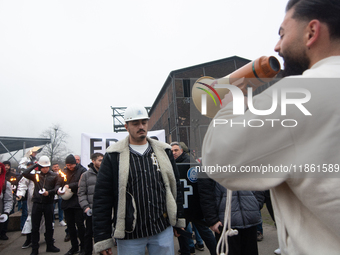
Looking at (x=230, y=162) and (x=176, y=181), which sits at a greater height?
(x=230, y=162)

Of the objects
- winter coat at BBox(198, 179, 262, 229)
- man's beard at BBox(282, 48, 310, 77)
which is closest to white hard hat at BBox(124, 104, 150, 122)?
winter coat at BBox(198, 179, 262, 229)

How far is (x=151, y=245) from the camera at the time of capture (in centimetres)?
247

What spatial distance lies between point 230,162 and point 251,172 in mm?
→ 71

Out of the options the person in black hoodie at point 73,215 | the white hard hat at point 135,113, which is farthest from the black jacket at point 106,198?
the person in black hoodie at point 73,215

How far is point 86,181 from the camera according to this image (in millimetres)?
4840

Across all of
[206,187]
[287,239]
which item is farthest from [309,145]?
[206,187]

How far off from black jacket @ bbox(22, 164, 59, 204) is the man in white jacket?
5.66 m

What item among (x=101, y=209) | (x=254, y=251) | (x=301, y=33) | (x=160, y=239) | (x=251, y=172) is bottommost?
(x=254, y=251)

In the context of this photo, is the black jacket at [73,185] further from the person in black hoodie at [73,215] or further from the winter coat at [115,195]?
the winter coat at [115,195]

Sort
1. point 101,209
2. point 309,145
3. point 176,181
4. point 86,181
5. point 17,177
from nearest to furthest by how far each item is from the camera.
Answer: point 309,145
point 101,209
point 176,181
point 86,181
point 17,177

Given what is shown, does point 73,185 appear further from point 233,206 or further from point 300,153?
point 300,153

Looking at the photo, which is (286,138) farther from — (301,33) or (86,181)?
(86,181)

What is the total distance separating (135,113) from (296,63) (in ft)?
7.12

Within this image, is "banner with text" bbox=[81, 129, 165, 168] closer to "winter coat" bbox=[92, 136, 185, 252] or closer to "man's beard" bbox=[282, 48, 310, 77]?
"winter coat" bbox=[92, 136, 185, 252]
